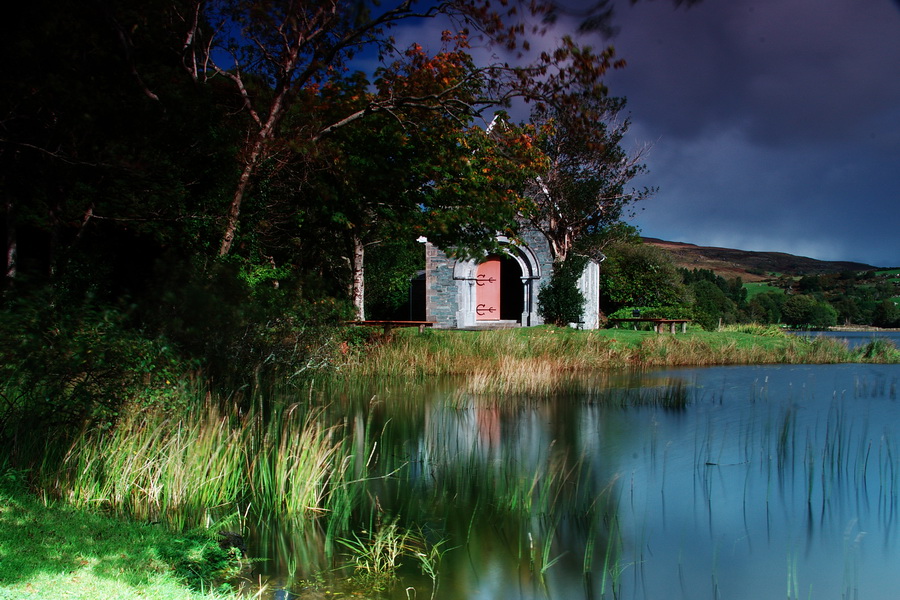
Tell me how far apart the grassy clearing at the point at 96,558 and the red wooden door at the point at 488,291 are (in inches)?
849

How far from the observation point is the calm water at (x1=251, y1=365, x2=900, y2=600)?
4.41 m

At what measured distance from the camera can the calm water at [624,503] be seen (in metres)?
4.41

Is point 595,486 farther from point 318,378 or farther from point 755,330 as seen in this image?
point 755,330

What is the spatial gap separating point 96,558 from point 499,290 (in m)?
23.3

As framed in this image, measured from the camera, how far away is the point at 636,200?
1086 inches

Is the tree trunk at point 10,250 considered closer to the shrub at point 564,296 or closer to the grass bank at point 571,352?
the grass bank at point 571,352

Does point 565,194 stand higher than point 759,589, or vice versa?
point 565,194

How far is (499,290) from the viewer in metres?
26.4

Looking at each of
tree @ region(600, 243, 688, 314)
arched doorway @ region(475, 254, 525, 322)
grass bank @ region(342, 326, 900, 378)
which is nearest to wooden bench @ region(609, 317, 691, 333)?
grass bank @ region(342, 326, 900, 378)

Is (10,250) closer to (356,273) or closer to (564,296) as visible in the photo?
(356,273)

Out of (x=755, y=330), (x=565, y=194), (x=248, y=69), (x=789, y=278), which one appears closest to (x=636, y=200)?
(x=565, y=194)

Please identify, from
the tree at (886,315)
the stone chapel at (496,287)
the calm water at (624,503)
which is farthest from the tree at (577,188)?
the tree at (886,315)

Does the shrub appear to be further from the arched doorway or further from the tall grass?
the tall grass

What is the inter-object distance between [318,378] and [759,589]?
8058 mm
